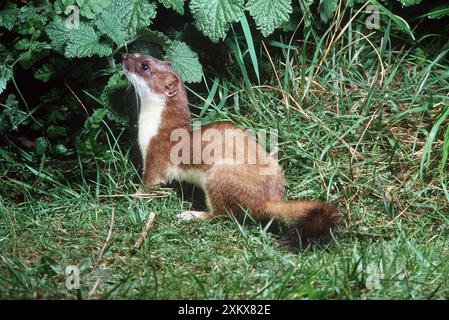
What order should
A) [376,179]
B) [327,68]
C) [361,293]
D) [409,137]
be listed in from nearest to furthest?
[361,293], [376,179], [409,137], [327,68]

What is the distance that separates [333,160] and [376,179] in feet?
0.98

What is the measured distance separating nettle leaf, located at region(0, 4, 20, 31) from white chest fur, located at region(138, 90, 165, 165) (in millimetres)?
906

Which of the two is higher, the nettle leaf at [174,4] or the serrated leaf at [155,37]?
the nettle leaf at [174,4]

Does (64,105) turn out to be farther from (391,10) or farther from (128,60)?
(391,10)

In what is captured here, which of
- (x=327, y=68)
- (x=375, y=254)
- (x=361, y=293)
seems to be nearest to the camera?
(x=361, y=293)

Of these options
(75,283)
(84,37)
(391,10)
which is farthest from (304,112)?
(75,283)

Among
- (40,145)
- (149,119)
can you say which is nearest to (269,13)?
(149,119)

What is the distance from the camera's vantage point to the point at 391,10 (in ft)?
15.4

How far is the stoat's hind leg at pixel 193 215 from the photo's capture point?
380 centimetres

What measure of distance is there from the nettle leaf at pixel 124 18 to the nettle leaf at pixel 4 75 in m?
0.62

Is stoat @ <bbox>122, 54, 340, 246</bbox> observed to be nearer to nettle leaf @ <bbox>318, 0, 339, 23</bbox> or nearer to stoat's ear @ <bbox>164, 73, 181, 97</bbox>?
stoat's ear @ <bbox>164, 73, 181, 97</bbox>
